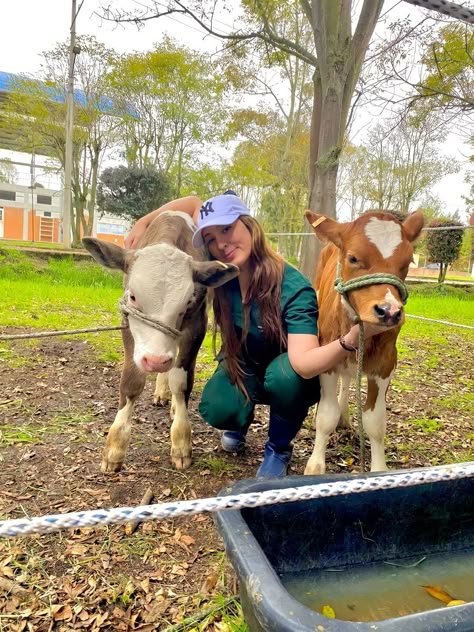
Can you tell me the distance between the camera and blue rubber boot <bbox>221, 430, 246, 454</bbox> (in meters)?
2.90

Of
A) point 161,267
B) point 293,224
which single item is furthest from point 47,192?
point 161,267

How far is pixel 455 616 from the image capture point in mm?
1036

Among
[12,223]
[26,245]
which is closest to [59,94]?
[26,245]

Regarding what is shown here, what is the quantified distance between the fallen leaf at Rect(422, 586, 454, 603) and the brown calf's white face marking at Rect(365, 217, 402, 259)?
47.2 inches

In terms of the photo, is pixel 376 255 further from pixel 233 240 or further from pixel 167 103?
pixel 167 103

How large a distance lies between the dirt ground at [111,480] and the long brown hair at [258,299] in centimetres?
67

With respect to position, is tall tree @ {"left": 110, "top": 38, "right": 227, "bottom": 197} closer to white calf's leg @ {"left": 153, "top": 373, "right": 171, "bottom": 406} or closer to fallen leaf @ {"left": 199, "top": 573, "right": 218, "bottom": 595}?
white calf's leg @ {"left": 153, "top": 373, "right": 171, "bottom": 406}

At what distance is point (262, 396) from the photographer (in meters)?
2.74

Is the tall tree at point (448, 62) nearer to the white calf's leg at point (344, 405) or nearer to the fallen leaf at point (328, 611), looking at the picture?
the white calf's leg at point (344, 405)

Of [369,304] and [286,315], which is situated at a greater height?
[369,304]

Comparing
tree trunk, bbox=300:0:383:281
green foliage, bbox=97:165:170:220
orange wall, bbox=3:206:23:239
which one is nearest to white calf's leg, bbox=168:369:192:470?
tree trunk, bbox=300:0:383:281

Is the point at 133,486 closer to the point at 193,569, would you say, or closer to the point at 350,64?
the point at 193,569

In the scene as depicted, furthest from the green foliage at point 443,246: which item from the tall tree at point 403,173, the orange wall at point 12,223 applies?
the orange wall at point 12,223

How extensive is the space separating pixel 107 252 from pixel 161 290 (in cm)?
41
